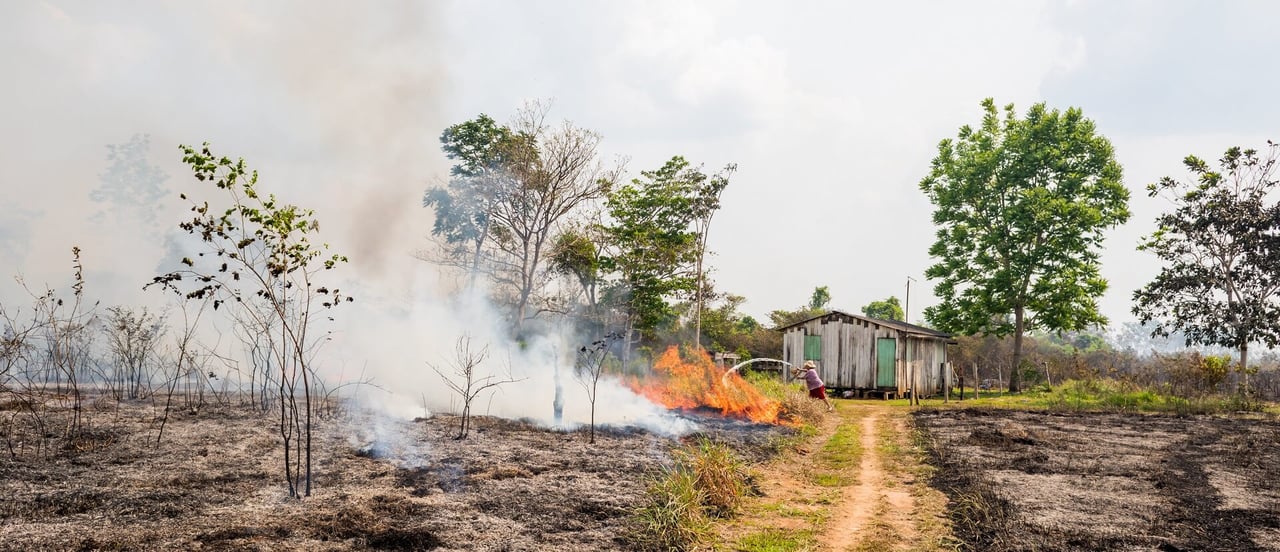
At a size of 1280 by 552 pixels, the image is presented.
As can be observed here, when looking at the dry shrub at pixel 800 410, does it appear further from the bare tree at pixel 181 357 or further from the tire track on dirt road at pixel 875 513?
the bare tree at pixel 181 357

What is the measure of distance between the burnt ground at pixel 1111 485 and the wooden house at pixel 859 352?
1230 centimetres

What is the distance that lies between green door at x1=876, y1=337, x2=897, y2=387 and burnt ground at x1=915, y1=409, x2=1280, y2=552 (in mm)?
12341

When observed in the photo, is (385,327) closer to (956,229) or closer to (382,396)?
(382,396)

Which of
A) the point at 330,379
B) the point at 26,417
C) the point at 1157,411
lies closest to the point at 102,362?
the point at 330,379

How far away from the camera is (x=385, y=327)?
2573cm

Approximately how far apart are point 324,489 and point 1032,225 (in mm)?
34362

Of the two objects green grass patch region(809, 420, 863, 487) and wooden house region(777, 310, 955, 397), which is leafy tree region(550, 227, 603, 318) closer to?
wooden house region(777, 310, 955, 397)

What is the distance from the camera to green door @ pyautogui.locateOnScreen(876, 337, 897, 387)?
106 feet

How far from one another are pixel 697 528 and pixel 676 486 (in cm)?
68

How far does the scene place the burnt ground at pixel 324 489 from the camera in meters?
7.86

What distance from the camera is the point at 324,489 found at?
390 inches

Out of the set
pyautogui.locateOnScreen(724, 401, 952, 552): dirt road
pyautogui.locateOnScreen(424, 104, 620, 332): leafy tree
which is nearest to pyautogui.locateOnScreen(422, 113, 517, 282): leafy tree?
pyautogui.locateOnScreen(424, 104, 620, 332): leafy tree

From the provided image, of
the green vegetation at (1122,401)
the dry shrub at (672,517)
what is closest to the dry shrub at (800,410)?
the green vegetation at (1122,401)

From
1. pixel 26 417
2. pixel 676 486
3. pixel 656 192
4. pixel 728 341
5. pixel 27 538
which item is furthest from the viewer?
pixel 728 341
